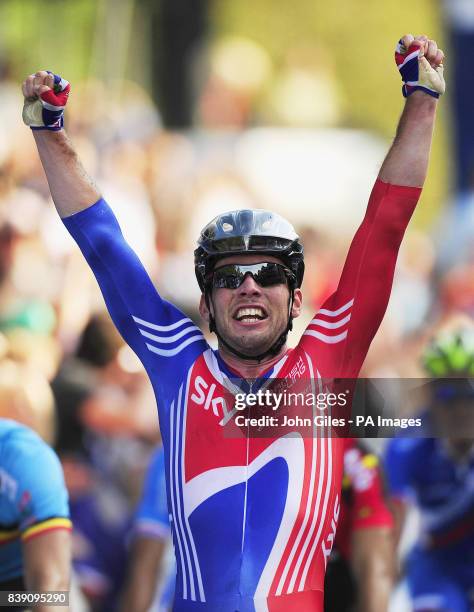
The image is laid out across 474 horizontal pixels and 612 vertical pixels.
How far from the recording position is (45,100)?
5.54m

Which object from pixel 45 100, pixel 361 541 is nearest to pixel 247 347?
pixel 45 100

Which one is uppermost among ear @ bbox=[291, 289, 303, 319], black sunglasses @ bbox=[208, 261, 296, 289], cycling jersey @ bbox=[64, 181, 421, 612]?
black sunglasses @ bbox=[208, 261, 296, 289]

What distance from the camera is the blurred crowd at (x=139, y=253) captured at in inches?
345

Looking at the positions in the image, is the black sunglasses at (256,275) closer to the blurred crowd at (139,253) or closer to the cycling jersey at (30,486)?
the blurred crowd at (139,253)

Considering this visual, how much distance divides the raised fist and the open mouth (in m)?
1.00

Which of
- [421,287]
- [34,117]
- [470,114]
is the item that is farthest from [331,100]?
[34,117]

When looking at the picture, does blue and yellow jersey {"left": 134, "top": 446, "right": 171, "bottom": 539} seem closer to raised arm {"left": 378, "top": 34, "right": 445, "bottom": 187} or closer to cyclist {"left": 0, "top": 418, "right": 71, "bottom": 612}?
cyclist {"left": 0, "top": 418, "right": 71, "bottom": 612}

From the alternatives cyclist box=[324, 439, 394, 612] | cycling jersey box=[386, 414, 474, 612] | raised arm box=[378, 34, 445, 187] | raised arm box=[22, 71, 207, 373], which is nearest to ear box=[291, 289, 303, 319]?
raised arm box=[22, 71, 207, 373]

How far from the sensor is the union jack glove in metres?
5.38

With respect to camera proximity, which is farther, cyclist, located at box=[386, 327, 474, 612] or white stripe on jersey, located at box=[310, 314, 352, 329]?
cyclist, located at box=[386, 327, 474, 612]

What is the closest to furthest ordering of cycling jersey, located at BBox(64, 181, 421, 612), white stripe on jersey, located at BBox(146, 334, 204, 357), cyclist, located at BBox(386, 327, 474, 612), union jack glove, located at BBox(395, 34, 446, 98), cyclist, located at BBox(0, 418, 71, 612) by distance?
cycling jersey, located at BBox(64, 181, 421, 612)
union jack glove, located at BBox(395, 34, 446, 98)
white stripe on jersey, located at BBox(146, 334, 204, 357)
cyclist, located at BBox(0, 418, 71, 612)
cyclist, located at BBox(386, 327, 474, 612)

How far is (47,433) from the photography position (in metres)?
7.61

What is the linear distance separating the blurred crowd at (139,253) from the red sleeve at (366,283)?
1.72ft

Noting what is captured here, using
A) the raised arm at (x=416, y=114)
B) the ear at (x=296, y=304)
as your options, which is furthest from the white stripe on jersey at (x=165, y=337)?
the raised arm at (x=416, y=114)
